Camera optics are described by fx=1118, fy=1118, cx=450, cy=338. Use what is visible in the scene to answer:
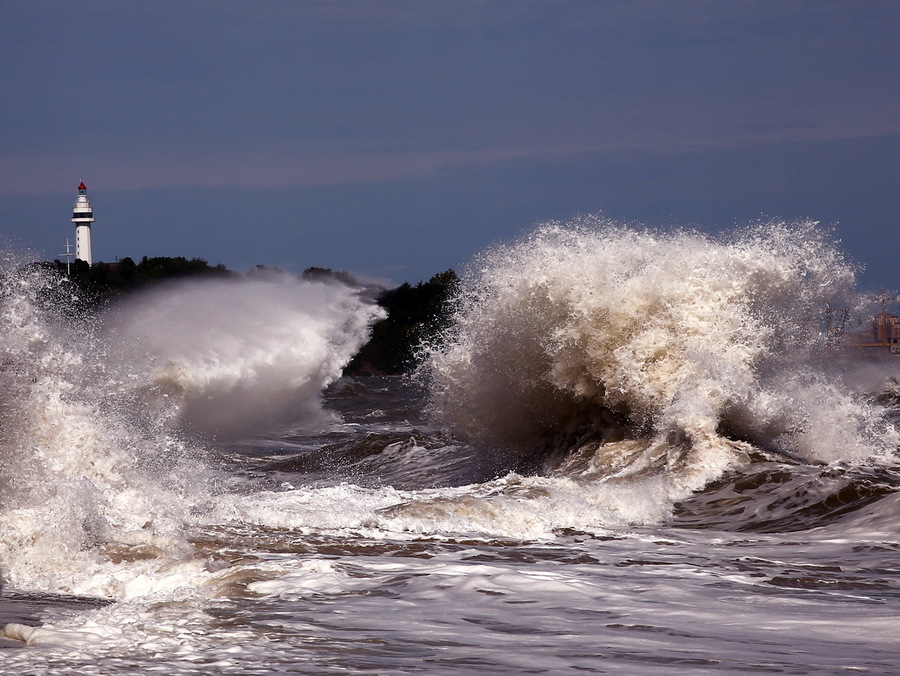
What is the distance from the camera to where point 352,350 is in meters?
24.6

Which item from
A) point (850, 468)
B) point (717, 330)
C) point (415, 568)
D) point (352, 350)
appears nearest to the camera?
point (415, 568)

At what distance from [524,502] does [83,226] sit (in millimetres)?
72909

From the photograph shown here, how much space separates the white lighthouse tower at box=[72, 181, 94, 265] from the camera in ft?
251

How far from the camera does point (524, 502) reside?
930 cm

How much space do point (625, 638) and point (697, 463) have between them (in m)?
6.21

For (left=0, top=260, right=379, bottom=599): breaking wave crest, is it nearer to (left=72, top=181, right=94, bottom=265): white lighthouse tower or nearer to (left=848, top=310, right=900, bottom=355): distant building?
Result: (left=848, top=310, right=900, bottom=355): distant building

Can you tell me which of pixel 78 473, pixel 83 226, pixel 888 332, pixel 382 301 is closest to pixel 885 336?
pixel 888 332

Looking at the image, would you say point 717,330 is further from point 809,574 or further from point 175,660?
point 175,660

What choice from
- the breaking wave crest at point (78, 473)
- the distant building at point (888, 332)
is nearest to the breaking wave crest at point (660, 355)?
the breaking wave crest at point (78, 473)

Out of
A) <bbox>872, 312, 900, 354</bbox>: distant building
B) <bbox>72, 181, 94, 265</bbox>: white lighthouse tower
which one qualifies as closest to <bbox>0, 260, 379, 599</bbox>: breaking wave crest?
<bbox>872, 312, 900, 354</bbox>: distant building

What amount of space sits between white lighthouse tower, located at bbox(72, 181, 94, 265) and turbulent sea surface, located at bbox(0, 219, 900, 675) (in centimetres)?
6026

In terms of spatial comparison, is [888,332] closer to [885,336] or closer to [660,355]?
[885,336]

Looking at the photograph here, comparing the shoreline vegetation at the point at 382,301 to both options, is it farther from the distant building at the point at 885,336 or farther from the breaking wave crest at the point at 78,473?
the breaking wave crest at the point at 78,473

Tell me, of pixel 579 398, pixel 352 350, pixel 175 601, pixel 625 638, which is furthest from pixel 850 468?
pixel 352 350
